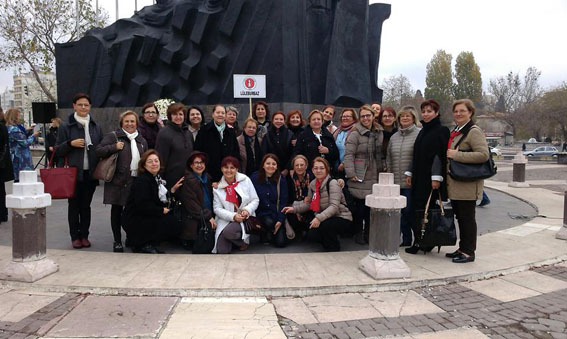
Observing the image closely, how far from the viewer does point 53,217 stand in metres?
7.77

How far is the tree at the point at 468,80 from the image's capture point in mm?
70750

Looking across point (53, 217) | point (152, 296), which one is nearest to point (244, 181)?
point (152, 296)

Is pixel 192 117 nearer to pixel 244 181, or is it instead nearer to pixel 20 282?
pixel 244 181

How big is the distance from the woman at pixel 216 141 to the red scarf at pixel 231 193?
49 cm

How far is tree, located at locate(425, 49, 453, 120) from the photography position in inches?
2822

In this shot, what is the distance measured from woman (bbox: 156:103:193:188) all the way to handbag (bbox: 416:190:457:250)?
3.14 meters

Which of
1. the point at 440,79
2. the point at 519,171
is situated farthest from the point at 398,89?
the point at 519,171

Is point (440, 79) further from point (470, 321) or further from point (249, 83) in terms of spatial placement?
point (470, 321)

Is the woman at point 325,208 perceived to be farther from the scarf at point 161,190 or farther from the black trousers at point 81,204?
the black trousers at point 81,204

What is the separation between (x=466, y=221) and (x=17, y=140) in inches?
309

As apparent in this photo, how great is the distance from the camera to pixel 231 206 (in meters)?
5.55

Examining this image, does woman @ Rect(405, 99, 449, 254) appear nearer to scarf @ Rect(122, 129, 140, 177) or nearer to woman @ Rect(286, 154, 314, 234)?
woman @ Rect(286, 154, 314, 234)

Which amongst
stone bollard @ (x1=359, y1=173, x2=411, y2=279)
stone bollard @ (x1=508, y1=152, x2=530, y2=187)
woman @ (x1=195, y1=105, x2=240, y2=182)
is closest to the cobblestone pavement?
stone bollard @ (x1=359, y1=173, x2=411, y2=279)

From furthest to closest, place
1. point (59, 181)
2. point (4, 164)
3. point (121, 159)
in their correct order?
point (4, 164) < point (121, 159) < point (59, 181)
